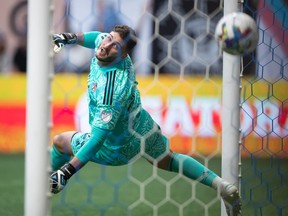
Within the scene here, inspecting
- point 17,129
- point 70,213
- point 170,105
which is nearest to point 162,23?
point 170,105

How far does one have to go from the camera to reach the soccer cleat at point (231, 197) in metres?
2.17

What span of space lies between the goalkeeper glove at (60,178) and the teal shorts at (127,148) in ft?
0.88

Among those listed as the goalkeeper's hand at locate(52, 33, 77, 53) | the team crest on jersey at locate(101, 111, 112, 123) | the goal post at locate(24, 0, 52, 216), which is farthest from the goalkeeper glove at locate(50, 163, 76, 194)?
the goalkeeper's hand at locate(52, 33, 77, 53)

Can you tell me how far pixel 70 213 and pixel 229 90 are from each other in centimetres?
102

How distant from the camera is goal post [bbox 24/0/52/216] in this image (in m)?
1.75

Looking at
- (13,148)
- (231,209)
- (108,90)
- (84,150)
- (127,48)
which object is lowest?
(13,148)

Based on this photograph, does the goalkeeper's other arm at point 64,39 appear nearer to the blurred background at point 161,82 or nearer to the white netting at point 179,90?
the white netting at point 179,90

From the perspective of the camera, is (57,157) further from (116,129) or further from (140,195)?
(140,195)

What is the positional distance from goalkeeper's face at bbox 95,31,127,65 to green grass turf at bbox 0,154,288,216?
0.46 metres

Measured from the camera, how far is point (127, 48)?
2352mm

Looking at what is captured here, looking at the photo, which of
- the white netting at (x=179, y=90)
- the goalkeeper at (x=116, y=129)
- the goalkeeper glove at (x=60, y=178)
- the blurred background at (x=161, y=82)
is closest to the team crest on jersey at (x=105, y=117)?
the goalkeeper at (x=116, y=129)

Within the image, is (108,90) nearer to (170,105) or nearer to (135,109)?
(135,109)

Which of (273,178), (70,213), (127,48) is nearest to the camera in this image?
(127,48)

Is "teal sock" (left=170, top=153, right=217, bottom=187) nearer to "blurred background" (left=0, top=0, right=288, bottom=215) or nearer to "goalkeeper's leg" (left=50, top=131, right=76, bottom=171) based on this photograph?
"goalkeeper's leg" (left=50, top=131, right=76, bottom=171)
